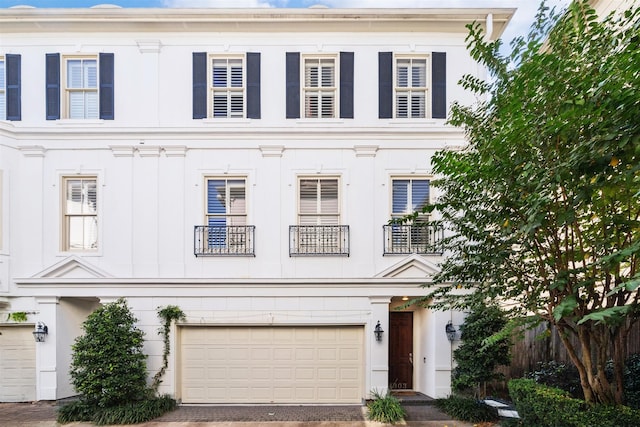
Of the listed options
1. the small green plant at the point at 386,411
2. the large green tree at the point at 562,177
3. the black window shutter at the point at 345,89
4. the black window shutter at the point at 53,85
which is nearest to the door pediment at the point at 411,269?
the small green plant at the point at 386,411

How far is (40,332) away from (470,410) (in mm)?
9810

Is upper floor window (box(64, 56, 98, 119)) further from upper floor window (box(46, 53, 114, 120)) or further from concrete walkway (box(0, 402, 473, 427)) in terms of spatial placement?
concrete walkway (box(0, 402, 473, 427))

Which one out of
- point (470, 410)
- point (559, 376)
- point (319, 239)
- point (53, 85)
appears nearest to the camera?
point (559, 376)

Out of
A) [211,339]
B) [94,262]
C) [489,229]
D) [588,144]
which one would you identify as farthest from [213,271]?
[588,144]

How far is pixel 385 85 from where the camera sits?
999 cm

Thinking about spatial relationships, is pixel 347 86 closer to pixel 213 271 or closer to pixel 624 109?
pixel 213 271

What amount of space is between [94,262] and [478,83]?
9073 mm

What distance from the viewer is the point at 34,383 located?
9797mm

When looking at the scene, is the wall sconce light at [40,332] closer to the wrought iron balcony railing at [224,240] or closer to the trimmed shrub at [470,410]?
the wrought iron balcony railing at [224,240]

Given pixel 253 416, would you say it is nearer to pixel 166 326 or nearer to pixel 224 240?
pixel 166 326

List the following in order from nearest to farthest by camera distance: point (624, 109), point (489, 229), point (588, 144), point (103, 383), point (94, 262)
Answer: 1. point (624, 109)
2. point (588, 144)
3. point (489, 229)
4. point (103, 383)
5. point (94, 262)

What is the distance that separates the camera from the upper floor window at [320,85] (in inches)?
393

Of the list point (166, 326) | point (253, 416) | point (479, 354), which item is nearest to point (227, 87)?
point (166, 326)

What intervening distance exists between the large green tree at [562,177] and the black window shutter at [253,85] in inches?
205
